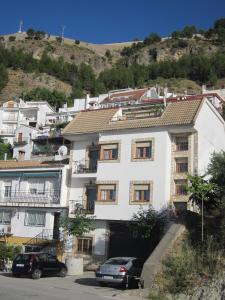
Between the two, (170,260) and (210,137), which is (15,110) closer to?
(210,137)

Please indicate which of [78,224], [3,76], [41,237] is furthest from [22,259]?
[3,76]

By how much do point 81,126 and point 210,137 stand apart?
10.4 meters

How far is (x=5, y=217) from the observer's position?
131ft

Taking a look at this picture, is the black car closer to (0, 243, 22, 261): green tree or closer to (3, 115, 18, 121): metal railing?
(0, 243, 22, 261): green tree

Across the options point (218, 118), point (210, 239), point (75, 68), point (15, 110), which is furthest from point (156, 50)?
point (210, 239)

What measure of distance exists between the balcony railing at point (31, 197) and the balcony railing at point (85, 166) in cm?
263

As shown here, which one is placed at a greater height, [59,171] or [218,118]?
[218,118]

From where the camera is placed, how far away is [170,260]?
71.4 feet

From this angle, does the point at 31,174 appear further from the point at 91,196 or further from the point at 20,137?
the point at 20,137

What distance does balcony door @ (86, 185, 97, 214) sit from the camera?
3591 cm

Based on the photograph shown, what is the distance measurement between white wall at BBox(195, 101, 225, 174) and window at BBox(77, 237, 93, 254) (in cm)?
986

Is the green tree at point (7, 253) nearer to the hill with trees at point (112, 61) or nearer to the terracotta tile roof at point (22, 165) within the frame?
the terracotta tile roof at point (22, 165)

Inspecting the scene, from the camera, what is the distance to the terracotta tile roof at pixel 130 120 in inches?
1297

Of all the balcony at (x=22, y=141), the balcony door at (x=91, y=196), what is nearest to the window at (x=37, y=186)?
the balcony door at (x=91, y=196)
